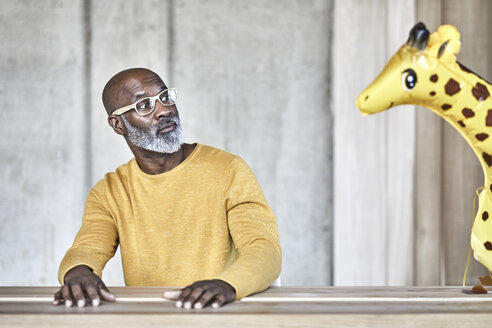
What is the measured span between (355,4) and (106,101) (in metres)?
1.64

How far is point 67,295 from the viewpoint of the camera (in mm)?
1581

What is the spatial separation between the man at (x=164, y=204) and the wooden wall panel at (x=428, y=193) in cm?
145

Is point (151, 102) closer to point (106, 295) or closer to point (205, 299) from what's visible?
point (106, 295)

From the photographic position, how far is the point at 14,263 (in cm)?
350

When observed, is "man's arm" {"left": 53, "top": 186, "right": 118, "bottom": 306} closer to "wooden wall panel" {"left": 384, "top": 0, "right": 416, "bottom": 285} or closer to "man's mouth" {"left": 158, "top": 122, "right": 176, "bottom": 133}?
"man's mouth" {"left": 158, "top": 122, "right": 176, "bottom": 133}

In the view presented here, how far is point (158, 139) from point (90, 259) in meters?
0.52

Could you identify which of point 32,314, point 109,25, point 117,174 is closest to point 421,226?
point 117,174

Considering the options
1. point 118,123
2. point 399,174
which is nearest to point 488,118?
point 118,123

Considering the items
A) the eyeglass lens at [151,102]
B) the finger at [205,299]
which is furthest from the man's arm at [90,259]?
the eyeglass lens at [151,102]

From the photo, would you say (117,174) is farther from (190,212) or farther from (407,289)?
(407,289)

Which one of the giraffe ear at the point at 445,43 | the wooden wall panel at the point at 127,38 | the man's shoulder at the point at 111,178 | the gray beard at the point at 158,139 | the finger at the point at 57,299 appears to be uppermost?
the wooden wall panel at the point at 127,38

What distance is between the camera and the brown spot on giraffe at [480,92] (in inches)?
64.3

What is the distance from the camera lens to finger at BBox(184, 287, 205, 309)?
1.48 meters

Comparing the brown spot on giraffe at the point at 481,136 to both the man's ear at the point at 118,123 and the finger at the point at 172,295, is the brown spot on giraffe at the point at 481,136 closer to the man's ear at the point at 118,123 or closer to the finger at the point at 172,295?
the finger at the point at 172,295
